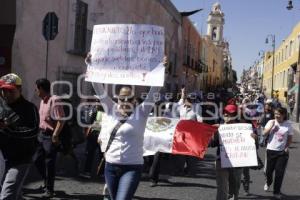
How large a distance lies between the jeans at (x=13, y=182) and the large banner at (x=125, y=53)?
1.24m

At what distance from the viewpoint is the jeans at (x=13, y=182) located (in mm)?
4887

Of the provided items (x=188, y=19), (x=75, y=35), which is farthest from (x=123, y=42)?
(x=188, y=19)

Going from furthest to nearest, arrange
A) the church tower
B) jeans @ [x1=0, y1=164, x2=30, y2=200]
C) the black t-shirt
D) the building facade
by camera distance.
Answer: the church tower < the building facade < the black t-shirt < jeans @ [x1=0, y1=164, x2=30, y2=200]

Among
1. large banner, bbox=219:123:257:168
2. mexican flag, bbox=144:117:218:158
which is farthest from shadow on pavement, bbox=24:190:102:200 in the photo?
large banner, bbox=219:123:257:168

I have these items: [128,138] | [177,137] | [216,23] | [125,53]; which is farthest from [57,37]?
[216,23]

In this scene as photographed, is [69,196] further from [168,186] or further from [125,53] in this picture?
[125,53]

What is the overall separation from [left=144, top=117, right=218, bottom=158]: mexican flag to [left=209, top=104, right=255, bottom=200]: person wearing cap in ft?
2.27

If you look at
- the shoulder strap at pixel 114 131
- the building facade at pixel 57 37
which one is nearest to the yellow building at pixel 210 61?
the building facade at pixel 57 37

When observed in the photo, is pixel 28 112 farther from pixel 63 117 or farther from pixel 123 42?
pixel 63 117

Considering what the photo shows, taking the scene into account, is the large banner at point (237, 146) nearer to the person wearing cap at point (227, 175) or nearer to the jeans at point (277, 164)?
the person wearing cap at point (227, 175)

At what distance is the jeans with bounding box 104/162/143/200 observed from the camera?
16.3ft

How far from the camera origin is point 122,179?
16.5ft

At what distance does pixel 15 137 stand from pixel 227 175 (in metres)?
2.99

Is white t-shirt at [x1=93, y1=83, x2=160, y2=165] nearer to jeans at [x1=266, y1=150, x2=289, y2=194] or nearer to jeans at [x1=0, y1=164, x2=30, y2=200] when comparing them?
jeans at [x1=0, y1=164, x2=30, y2=200]
